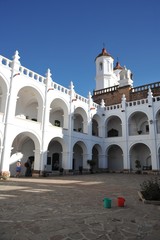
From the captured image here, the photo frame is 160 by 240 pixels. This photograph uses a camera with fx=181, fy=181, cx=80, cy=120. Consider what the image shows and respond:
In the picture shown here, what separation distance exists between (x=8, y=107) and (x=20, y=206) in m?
11.7

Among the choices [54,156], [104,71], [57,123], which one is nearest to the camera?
[54,156]

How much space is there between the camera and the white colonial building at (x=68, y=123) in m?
16.5

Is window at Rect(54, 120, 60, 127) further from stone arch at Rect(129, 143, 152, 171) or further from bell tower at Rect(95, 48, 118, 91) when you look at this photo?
bell tower at Rect(95, 48, 118, 91)

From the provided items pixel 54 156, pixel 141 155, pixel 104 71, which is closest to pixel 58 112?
pixel 54 156

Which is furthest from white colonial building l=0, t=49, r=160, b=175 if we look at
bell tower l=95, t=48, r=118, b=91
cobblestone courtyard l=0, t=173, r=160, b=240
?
cobblestone courtyard l=0, t=173, r=160, b=240

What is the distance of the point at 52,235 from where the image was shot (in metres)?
3.48

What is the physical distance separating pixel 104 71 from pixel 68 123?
18.3m

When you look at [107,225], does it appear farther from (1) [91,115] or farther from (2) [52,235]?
(1) [91,115]

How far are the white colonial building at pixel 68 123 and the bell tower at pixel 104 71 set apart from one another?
473cm

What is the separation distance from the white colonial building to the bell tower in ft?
15.5

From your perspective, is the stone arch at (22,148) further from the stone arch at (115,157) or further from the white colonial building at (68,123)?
the stone arch at (115,157)

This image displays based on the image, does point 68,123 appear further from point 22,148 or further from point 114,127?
point 114,127

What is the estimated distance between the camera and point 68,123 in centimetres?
2206

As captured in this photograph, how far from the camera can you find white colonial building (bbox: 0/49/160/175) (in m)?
16.5
